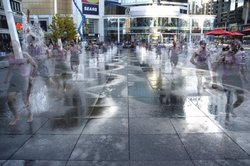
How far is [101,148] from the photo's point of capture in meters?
4.87

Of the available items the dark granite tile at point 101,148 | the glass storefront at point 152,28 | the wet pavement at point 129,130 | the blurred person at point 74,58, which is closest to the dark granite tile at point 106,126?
the wet pavement at point 129,130

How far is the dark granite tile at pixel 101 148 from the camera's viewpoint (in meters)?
4.53

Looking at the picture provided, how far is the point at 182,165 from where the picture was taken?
168 inches

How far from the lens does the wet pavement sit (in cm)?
452

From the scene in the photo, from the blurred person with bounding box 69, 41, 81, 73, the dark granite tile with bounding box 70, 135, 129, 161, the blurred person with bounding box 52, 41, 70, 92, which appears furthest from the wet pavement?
the blurred person with bounding box 69, 41, 81, 73

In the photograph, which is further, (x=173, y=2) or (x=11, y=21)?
(x=173, y=2)

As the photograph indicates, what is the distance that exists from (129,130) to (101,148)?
1033mm

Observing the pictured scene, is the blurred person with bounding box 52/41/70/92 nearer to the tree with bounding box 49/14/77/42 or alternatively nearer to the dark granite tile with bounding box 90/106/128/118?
the dark granite tile with bounding box 90/106/128/118

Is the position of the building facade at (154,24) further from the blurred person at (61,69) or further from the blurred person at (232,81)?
the blurred person at (232,81)

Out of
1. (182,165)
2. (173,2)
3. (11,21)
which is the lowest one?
(182,165)

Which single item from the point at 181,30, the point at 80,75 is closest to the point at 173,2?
the point at 181,30

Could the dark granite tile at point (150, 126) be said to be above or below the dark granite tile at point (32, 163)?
above

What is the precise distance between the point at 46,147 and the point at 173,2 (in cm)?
11205

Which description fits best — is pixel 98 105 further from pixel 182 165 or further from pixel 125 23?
pixel 125 23
